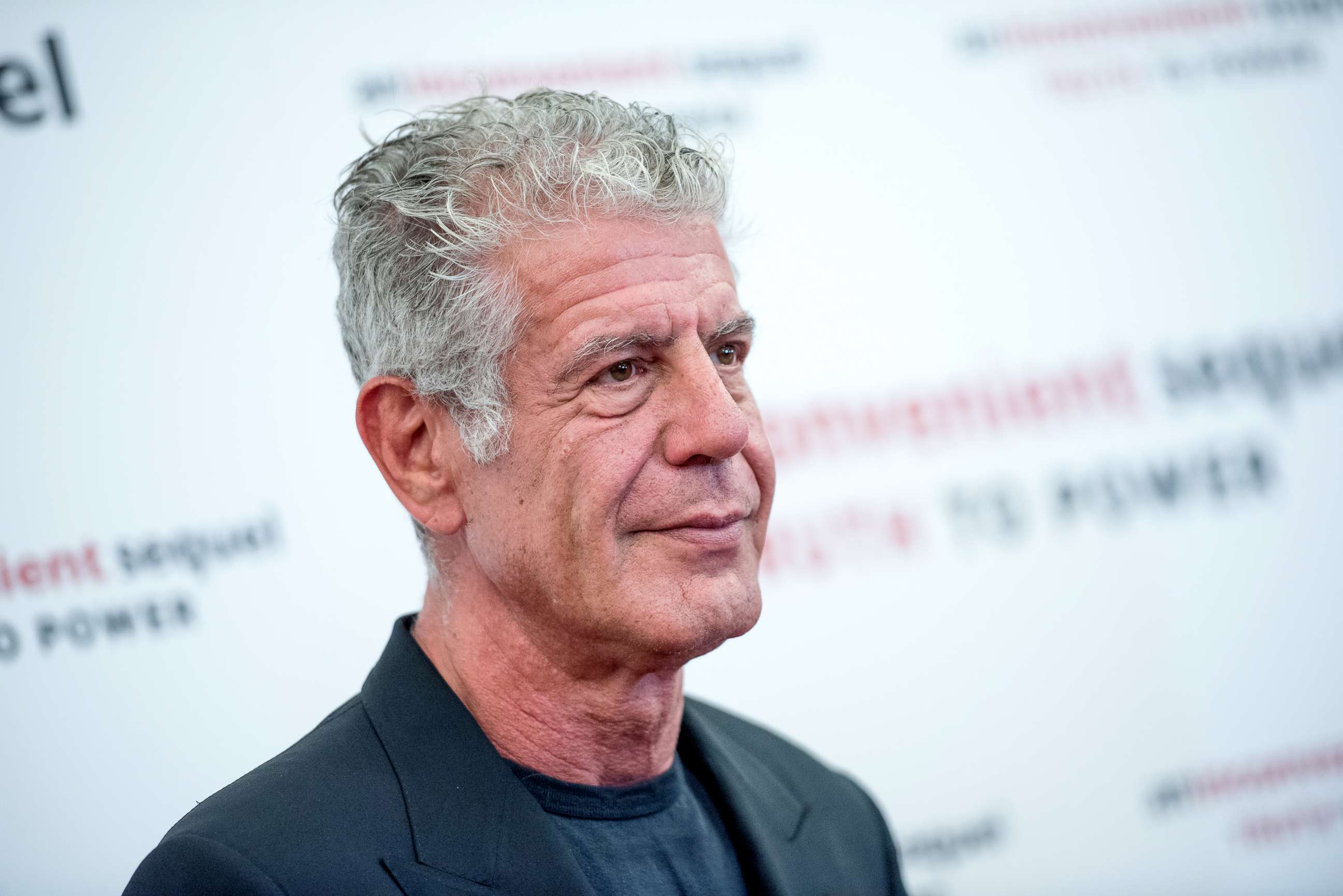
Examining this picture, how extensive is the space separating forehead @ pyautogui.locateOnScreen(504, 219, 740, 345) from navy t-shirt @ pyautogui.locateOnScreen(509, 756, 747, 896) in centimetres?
69

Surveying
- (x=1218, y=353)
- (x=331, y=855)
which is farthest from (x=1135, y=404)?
(x=331, y=855)

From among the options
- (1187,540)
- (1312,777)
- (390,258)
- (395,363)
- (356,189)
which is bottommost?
(1312,777)

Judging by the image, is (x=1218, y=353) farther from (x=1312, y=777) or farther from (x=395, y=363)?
(x=395, y=363)

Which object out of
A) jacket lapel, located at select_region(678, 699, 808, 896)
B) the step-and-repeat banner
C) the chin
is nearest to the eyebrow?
the chin

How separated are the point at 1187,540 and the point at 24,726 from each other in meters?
3.10

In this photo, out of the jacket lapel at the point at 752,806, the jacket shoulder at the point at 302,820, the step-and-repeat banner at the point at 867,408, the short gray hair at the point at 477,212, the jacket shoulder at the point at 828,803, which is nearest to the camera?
the jacket shoulder at the point at 302,820

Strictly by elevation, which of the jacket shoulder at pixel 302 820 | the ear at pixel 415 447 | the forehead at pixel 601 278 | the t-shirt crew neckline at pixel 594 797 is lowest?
the t-shirt crew neckline at pixel 594 797

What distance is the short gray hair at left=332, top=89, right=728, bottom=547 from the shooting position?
174cm

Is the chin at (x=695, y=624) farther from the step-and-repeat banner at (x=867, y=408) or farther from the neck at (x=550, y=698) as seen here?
the step-and-repeat banner at (x=867, y=408)

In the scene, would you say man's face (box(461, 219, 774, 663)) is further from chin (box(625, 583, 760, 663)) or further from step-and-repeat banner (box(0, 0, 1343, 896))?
step-and-repeat banner (box(0, 0, 1343, 896))

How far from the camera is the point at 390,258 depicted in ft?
6.01

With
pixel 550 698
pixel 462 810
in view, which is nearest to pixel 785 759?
pixel 550 698

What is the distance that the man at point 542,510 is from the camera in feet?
5.35

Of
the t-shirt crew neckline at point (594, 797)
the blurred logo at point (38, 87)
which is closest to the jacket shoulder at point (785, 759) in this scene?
the t-shirt crew neckline at point (594, 797)
